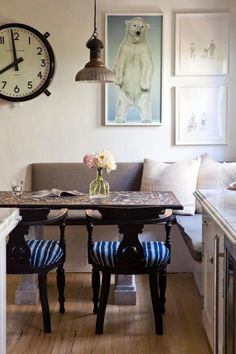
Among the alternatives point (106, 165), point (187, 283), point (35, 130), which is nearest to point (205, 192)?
point (106, 165)

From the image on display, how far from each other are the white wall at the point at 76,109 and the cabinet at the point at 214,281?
1.76 m

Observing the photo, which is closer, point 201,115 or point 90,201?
point 90,201

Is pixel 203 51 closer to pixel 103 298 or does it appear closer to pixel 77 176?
pixel 77 176

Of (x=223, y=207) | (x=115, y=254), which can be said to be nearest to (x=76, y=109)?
(x=115, y=254)

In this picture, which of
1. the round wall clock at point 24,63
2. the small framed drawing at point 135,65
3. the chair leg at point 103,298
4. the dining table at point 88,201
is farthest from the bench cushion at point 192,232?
the round wall clock at point 24,63

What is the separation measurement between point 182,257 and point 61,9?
7.75 ft

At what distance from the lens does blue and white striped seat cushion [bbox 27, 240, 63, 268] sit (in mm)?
2930

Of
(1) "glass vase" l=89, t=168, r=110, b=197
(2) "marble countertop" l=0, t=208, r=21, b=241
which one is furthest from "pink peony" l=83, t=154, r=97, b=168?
(2) "marble countertop" l=0, t=208, r=21, b=241

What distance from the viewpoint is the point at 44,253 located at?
9.90 ft

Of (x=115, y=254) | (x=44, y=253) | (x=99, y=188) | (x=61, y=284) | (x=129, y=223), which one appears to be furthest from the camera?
(x=99, y=188)

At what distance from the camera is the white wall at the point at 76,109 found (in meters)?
4.32

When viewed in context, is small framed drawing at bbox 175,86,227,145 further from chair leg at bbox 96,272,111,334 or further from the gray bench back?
chair leg at bbox 96,272,111,334

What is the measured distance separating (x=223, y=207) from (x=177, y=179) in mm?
1759

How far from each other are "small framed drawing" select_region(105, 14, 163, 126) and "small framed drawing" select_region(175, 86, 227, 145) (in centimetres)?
20
